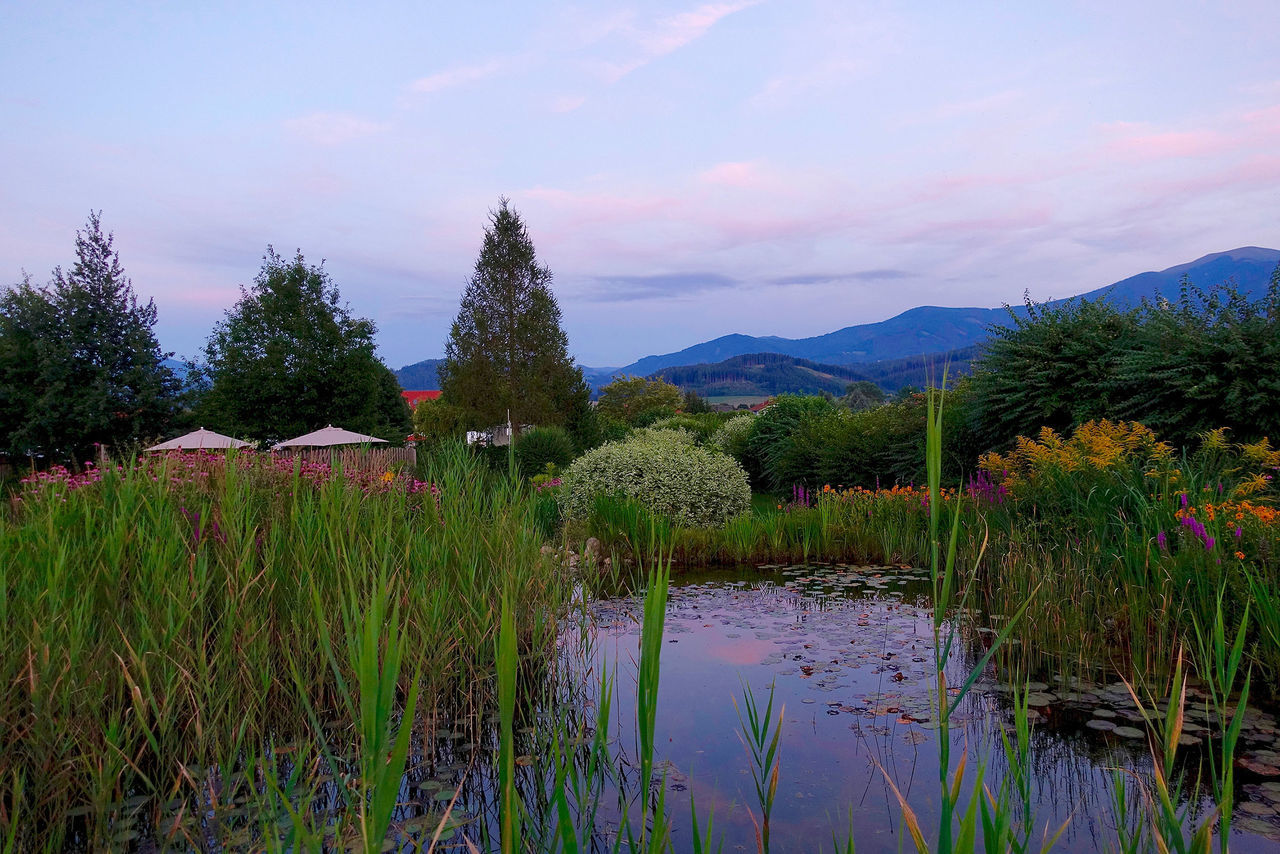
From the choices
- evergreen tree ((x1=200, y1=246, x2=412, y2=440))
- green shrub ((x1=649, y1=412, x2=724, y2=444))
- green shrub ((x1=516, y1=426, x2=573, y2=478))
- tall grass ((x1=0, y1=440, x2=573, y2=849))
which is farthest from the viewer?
green shrub ((x1=649, y1=412, x2=724, y2=444))

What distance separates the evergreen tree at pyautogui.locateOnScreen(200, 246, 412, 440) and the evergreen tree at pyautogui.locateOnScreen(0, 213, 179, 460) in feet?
8.83

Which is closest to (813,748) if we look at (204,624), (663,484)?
(204,624)

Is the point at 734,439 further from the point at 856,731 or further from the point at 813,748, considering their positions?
the point at 813,748

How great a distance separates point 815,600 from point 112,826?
5286 millimetres

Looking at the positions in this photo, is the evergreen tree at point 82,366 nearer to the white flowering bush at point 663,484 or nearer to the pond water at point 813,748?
the white flowering bush at point 663,484

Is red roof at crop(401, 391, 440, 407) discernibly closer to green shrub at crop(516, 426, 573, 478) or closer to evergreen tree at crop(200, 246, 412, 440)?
evergreen tree at crop(200, 246, 412, 440)

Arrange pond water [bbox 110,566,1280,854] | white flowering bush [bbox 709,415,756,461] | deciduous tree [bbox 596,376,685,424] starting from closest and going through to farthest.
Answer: pond water [bbox 110,566,1280,854] → white flowering bush [bbox 709,415,756,461] → deciduous tree [bbox 596,376,685,424]

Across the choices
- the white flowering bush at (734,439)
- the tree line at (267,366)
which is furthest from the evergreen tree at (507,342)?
the white flowering bush at (734,439)

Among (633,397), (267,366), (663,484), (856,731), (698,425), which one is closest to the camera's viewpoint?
(856,731)

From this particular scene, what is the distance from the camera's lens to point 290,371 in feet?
78.9

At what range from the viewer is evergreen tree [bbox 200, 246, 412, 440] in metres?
23.7

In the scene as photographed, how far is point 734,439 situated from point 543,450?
495cm

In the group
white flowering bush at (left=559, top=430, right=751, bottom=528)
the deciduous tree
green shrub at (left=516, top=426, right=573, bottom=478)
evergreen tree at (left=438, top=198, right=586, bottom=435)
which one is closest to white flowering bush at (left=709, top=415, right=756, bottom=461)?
green shrub at (left=516, top=426, right=573, bottom=478)

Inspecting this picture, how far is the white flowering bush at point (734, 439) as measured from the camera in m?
18.6
